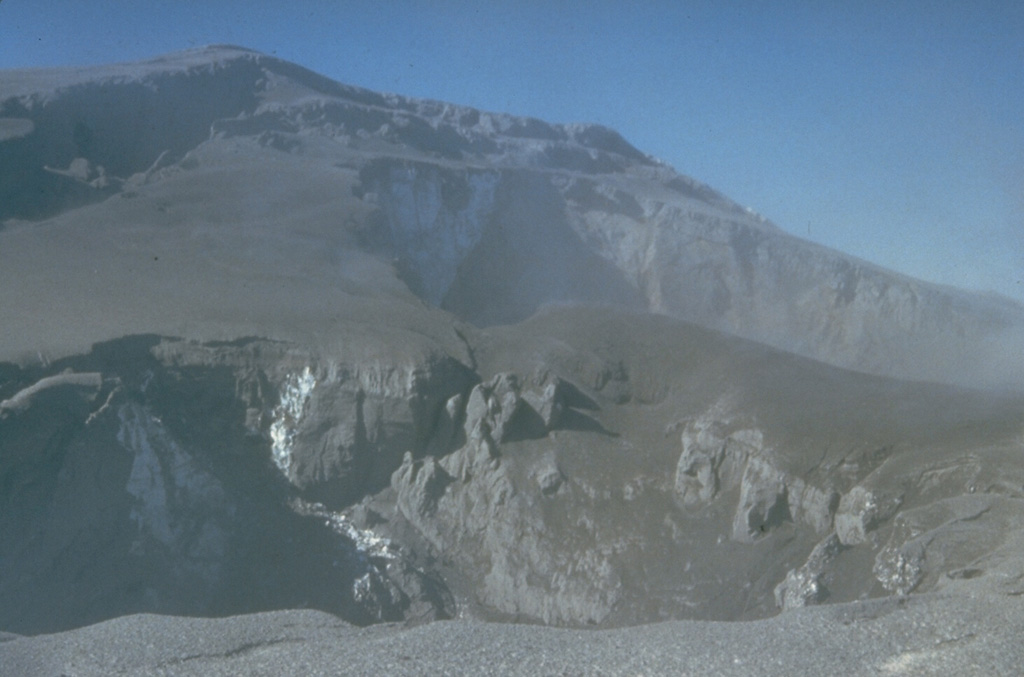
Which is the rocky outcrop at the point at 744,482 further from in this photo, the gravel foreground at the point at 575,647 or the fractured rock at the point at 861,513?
the gravel foreground at the point at 575,647

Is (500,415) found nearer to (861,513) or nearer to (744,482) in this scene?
(744,482)

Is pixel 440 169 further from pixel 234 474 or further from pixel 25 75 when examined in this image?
pixel 234 474

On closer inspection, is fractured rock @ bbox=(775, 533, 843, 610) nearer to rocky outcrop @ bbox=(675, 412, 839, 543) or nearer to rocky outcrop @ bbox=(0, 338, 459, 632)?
rocky outcrop @ bbox=(675, 412, 839, 543)

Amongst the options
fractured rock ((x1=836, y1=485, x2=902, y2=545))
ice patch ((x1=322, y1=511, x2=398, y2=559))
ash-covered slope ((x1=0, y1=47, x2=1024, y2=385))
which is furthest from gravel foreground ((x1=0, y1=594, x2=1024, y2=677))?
ash-covered slope ((x1=0, y1=47, x2=1024, y2=385))

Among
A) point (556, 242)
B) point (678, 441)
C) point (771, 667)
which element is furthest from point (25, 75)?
point (771, 667)

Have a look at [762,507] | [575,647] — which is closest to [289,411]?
[762,507]

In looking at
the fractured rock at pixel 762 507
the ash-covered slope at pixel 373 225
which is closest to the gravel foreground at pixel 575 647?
the fractured rock at pixel 762 507
